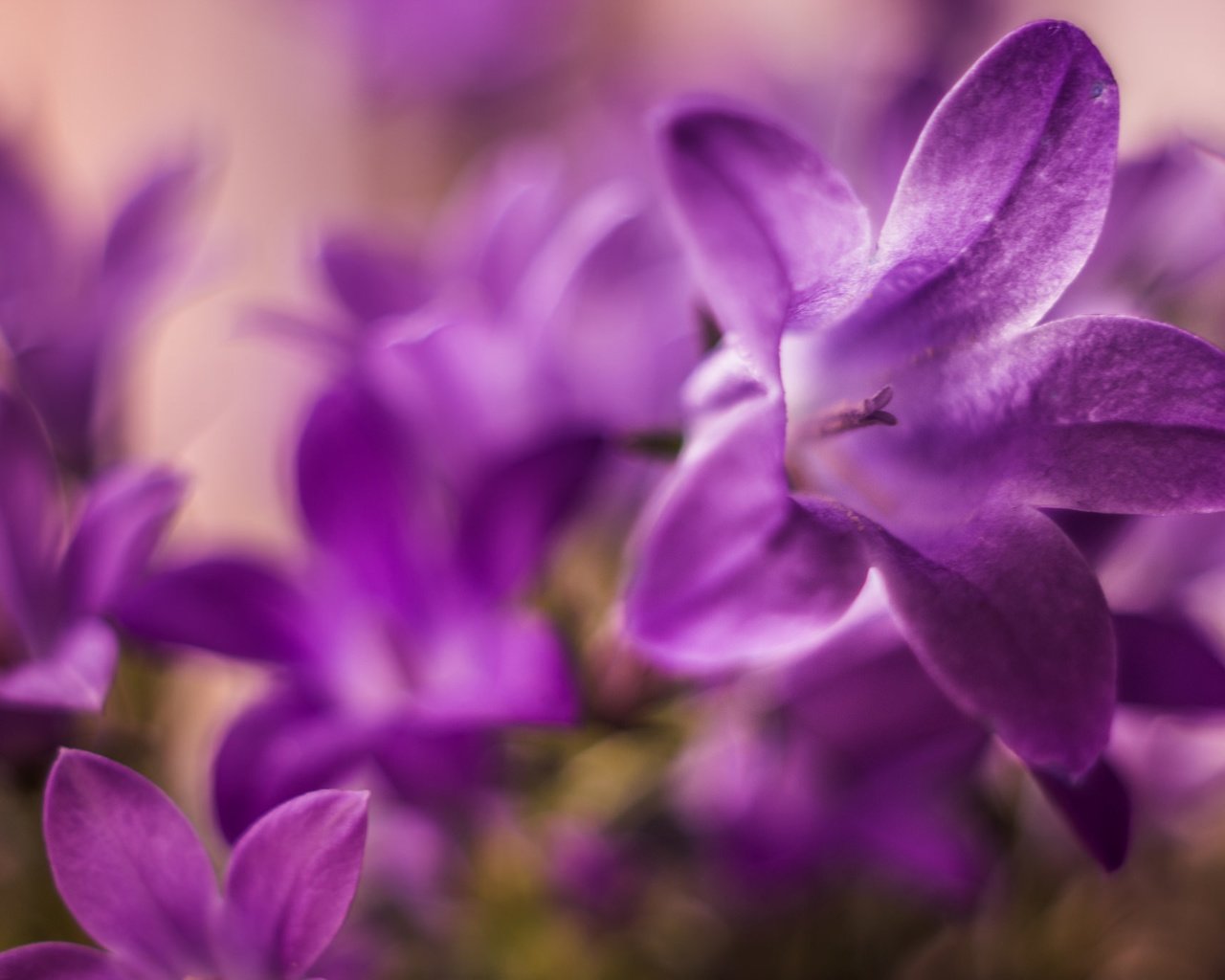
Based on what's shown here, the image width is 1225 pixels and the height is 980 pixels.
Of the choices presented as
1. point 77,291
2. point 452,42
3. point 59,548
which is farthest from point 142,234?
point 452,42

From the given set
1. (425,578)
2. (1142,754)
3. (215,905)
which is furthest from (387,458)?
(1142,754)

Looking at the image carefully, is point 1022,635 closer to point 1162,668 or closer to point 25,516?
point 1162,668

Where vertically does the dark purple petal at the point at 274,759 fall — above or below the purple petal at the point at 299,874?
below

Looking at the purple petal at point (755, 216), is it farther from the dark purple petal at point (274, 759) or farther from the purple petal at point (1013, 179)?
the dark purple petal at point (274, 759)

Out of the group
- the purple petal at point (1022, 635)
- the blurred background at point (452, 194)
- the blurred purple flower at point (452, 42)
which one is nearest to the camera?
the purple petal at point (1022, 635)

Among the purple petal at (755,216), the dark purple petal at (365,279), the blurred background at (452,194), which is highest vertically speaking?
the purple petal at (755,216)

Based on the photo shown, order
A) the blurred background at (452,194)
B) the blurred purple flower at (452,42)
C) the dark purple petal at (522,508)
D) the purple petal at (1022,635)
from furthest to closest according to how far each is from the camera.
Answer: the blurred purple flower at (452,42) < the blurred background at (452,194) < the dark purple petal at (522,508) < the purple petal at (1022,635)

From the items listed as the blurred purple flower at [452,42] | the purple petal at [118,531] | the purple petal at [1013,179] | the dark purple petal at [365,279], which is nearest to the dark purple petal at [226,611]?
the purple petal at [118,531]

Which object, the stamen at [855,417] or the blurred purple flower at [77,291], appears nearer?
the stamen at [855,417]
